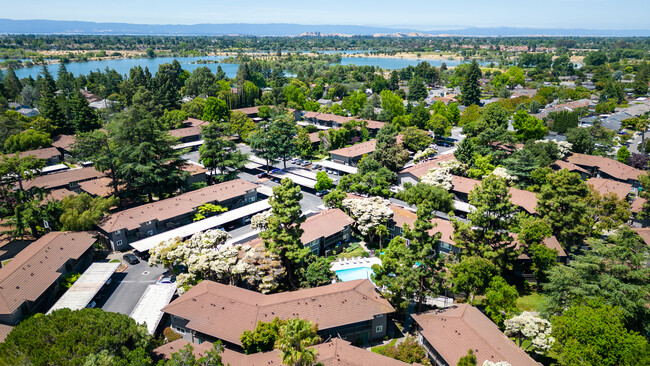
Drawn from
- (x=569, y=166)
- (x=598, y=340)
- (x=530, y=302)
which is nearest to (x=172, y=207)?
(x=530, y=302)

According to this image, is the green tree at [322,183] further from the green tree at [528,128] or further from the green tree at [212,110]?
the green tree at [528,128]

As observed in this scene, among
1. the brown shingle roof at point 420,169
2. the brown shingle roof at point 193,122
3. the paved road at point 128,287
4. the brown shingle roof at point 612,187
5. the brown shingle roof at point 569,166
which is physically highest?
the brown shingle roof at point 193,122

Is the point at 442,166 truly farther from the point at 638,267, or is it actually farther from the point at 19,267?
the point at 19,267

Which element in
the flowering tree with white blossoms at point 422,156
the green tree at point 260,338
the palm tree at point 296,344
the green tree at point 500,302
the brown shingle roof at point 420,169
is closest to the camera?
the palm tree at point 296,344

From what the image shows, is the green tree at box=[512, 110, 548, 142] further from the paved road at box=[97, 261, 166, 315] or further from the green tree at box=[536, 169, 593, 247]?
the paved road at box=[97, 261, 166, 315]

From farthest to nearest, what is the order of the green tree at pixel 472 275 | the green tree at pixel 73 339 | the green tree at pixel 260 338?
the green tree at pixel 472 275, the green tree at pixel 260 338, the green tree at pixel 73 339

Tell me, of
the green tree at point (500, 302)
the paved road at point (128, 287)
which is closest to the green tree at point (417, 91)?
the green tree at point (500, 302)

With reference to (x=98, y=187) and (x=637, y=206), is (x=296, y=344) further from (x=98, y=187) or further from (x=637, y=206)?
(x=637, y=206)
